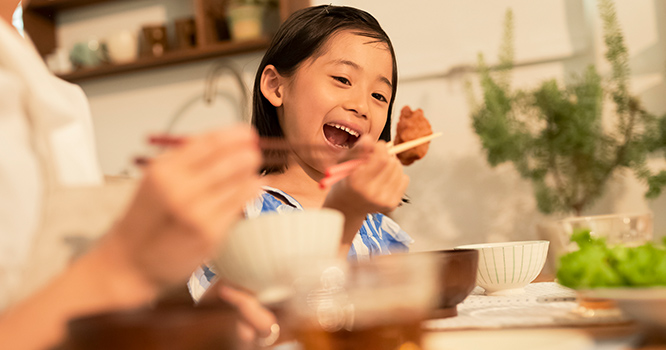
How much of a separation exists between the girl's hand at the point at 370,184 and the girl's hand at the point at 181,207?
35 centimetres

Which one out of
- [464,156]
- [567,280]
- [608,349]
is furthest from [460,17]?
[608,349]

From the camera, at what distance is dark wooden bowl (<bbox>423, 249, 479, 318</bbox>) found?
59 centimetres

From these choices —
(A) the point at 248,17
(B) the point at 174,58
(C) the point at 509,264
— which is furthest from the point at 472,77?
(C) the point at 509,264

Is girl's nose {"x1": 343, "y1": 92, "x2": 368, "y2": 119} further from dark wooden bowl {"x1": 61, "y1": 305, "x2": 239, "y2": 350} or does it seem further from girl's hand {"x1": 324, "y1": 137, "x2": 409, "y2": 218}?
dark wooden bowl {"x1": 61, "y1": 305, "x2": 239, "y2": 350}

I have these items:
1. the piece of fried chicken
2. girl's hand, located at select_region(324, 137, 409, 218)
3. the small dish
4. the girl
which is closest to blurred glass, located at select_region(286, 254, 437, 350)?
the small dish

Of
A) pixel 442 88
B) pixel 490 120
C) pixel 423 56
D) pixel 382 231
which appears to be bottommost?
pixel 382 231

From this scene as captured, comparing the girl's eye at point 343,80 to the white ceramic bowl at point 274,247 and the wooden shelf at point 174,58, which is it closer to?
the white ceramic bowl at point 274,247

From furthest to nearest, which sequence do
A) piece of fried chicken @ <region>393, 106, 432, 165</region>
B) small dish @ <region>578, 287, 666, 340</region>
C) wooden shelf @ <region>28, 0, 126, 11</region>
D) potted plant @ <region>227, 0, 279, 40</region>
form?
→ wooden shelf @ <region>28, 0, 126, 11</region>, potted plant @ <region>227, 0, 279, 40</region>, piece of fried chicken @ <region>393, 106, 432, 165</region>, small dish @ <region>578, 287, 666, 340</region>

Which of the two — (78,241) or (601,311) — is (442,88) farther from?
(78,241)

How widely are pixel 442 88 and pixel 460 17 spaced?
0.30 meters

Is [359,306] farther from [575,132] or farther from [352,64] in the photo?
[575,132]

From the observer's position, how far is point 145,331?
0.99ft

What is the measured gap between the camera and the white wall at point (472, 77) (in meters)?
2.01

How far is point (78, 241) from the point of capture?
416 millimetres
